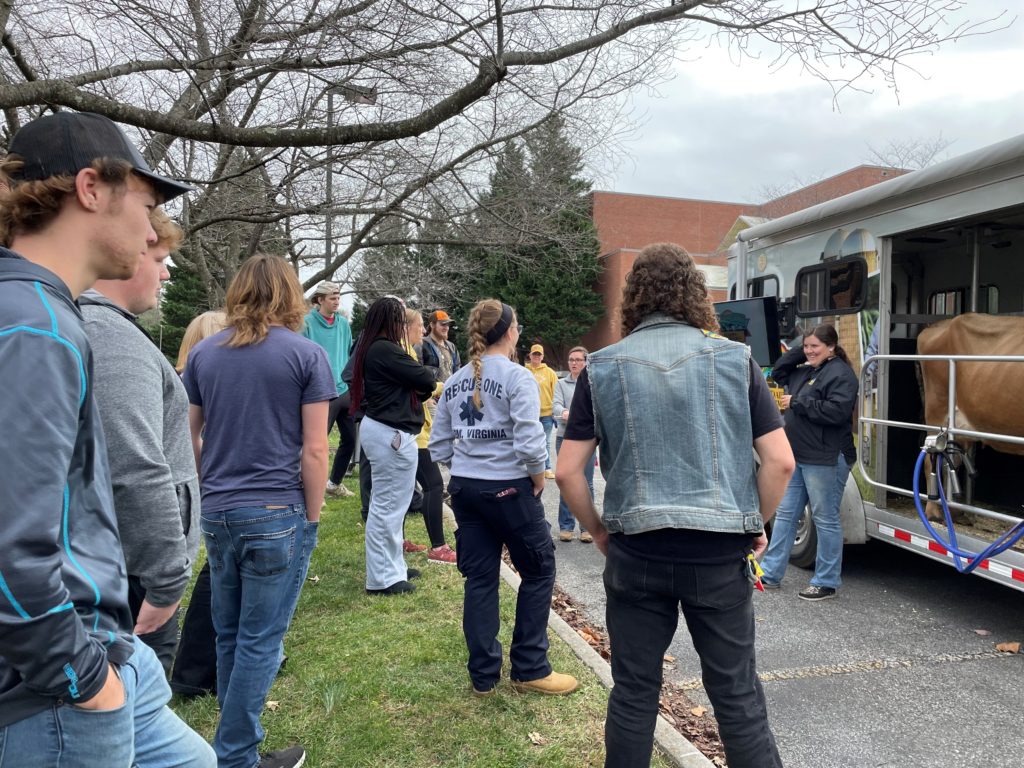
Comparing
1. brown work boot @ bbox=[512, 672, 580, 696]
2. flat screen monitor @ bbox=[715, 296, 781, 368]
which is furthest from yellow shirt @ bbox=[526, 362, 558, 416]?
brown work boot @ bbox=[512, 672, 580, 696]

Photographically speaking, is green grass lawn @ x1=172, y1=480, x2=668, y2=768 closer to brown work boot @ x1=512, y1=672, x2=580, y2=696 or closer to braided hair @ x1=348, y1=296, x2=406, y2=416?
brown work boot @ x1=512, y1=672, x2=580, y2=696

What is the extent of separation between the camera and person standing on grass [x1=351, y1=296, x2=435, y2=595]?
464 cm

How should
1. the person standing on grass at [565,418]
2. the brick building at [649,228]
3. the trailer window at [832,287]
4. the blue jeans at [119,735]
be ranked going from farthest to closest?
1. the brick building at [649,228]
2. the person standing on grass at [565,418]
3. the trailer window at [832,287]
4. the blue jeans at [119,735]

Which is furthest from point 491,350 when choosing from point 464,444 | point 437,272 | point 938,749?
point 437,272

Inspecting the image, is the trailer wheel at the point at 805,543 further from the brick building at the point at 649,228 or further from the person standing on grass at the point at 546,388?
the brick building at the point at 649,228

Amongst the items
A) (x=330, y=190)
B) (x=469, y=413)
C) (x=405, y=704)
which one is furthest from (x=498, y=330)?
(x=330, y=190)

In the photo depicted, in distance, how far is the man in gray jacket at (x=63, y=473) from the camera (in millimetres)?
1065

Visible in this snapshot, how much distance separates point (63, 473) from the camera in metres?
1.12

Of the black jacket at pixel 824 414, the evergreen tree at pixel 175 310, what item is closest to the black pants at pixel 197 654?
the black jacket at pixel 824 414

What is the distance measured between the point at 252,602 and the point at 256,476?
1.49ft

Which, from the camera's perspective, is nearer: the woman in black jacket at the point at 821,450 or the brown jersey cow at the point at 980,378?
the brown jersey cow at the point at 980,378

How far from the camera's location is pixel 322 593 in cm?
491

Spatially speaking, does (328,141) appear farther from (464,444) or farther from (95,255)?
(95,255)

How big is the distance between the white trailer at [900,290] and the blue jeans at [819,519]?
36 cm
